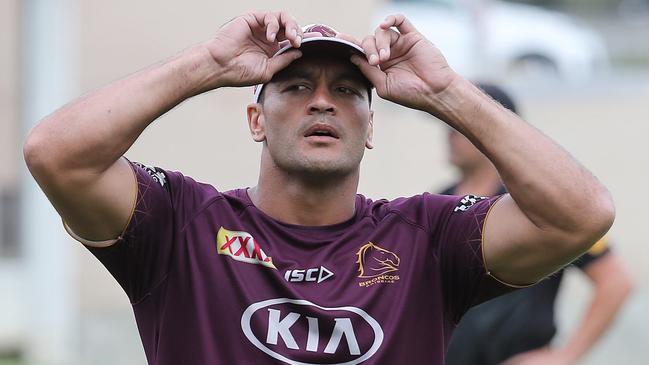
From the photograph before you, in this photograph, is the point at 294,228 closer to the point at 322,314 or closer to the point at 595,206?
the point at 322,314

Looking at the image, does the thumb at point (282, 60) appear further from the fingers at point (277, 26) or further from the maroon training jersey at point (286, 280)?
the maroon training jersey at point (286, 280)

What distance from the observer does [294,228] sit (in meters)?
4.04

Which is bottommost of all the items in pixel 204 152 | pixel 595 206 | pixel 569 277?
pixel 569 277

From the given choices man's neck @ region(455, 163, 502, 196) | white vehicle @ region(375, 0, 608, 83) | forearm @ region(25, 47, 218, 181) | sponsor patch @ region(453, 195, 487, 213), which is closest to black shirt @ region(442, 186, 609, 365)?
man's neck @ region(455, 163, 502, 196)

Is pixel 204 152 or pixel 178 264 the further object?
pixel 204 152

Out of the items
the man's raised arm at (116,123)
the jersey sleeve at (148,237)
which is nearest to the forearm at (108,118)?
the man's raised arm at (116,123)

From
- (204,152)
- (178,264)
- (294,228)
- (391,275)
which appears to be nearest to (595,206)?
(391,275)

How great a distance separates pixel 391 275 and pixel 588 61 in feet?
40.0

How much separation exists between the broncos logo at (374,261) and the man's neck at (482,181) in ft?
7.58

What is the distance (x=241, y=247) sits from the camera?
12.9ft

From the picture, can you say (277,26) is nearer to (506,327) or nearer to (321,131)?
(321,131)

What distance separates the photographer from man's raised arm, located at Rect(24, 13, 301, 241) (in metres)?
3.68

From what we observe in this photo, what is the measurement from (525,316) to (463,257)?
6.84 ft

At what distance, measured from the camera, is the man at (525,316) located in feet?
19.6
